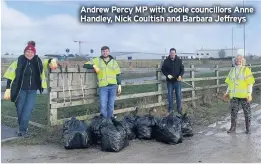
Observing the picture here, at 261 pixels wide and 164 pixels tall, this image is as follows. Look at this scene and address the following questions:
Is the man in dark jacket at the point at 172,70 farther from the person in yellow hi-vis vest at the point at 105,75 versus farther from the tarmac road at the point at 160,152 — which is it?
the tarmac road at the point at 160,152

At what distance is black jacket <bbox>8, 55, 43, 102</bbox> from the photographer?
5.86 m

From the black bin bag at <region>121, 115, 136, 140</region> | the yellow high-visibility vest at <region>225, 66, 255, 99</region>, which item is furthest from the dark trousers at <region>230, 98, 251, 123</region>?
the black bin bag at <region>121, 115, 136, 140</region>

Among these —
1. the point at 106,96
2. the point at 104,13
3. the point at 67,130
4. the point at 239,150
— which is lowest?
the point at 239,150

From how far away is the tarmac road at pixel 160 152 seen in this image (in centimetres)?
478

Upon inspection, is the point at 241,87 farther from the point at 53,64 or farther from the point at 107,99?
the point at 53,64

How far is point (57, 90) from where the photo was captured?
247 inches

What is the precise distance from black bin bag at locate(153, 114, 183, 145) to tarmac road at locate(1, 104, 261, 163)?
109 millimetres

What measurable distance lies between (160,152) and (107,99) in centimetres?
189

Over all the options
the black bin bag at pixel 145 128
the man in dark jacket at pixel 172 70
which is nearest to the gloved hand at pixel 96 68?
the black bin bag at pixel 145 128

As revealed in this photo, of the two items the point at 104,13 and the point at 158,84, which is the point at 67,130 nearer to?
the point at 104,13

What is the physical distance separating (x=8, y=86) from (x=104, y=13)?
247cm

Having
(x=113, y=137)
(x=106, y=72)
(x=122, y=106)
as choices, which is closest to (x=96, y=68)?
(x=106, y=72)

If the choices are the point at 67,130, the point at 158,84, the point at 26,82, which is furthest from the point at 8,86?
the point at 158,84

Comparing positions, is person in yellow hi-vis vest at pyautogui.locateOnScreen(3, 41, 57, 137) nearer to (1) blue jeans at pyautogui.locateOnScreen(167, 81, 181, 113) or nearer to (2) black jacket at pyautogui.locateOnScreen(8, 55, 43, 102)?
(2) black jacket at pyautogui.locateOnScreen(8, 55, 43, 102)
